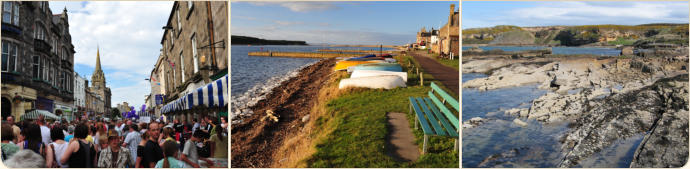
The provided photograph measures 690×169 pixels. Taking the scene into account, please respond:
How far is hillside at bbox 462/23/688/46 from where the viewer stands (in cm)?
420

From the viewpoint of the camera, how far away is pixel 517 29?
4234 millimetres

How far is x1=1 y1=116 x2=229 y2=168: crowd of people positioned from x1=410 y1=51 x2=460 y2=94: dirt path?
2.20 metres

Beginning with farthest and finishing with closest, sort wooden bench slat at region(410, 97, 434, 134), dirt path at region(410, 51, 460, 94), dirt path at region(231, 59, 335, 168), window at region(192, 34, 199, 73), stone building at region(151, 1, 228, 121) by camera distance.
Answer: window at region(192, 34, 199, 73) < stone building at region(151, 1, 228, 121) < dirt path at region(410, 51, 460, 94) < dirt path at region(231, 59, 335, 168) < wooden bench slat at region(410, 97, 434, 134)

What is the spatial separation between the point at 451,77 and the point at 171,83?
404 cm

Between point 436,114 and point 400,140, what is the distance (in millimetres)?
439

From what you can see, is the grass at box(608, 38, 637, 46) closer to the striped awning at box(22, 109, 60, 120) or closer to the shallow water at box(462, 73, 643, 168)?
the shallow water at box(462, 73, 643, 168)

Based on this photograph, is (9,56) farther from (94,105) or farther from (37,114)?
(94,105)

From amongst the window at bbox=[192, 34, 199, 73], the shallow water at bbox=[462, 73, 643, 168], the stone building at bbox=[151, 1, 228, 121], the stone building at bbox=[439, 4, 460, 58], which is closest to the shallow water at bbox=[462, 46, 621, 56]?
the stone building at bbox=[439, 4, 460, 58]

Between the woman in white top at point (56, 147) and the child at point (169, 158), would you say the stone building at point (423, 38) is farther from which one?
the woman in white top at point (56, 147)

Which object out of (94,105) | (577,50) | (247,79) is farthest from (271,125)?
(577,50)

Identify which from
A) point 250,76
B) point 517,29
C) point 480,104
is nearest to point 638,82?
point 517,29

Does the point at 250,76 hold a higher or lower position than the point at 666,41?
lower

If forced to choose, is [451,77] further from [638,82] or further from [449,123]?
[638,82]

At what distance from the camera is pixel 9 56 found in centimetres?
430
